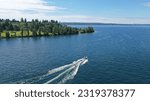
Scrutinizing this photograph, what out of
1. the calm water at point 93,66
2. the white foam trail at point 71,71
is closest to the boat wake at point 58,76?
the white foam trail at point 71,71

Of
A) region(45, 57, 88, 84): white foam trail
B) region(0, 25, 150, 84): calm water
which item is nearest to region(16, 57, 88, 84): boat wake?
region(45, 57, 88, 84): white foam trail

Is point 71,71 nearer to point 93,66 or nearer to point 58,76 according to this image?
point 58,76

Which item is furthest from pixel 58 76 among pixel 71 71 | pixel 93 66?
pixel 93 66

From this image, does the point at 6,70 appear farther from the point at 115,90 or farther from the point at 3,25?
the point at 3,25

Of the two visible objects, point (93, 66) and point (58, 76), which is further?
point (93, 66)

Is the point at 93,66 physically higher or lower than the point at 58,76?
higher

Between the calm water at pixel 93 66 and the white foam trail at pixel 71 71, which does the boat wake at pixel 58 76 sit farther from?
the calm water at pixel 93 66

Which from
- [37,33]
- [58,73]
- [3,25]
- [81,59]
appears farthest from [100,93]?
[3,25]

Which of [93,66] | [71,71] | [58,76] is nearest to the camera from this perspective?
[58,76]

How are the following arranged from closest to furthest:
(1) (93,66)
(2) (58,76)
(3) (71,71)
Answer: (2) (58,76), (3) (71,71), (1) (93,66)
